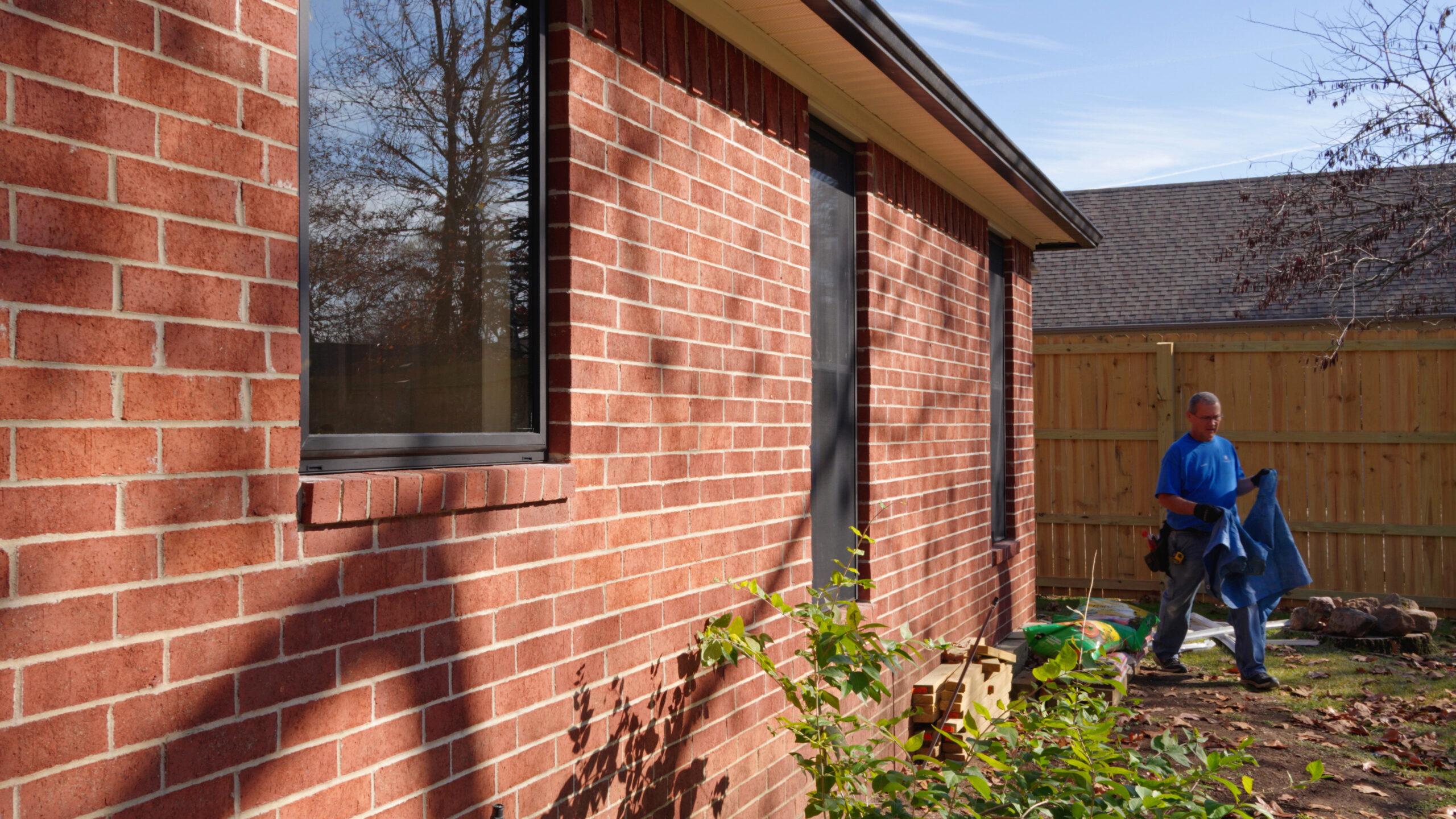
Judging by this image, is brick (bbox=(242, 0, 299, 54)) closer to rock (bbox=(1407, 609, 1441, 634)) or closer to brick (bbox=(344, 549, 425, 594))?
brick (bbox=(344, 549, 425, 594))

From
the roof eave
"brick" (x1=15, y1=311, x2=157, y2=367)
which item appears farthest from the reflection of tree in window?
the roof eave

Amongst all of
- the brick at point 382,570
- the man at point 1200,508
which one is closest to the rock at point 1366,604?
the man at point 1200,508

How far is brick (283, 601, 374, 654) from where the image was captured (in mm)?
2248

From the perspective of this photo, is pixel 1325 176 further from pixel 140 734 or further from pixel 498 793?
pixel 140 734

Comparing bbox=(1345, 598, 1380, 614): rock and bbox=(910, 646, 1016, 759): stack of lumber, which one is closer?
bbox=(910, 646, 1016, 759): stack of lumber

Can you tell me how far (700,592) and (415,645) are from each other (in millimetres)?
1441

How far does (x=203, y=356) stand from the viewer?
2078 millimetres

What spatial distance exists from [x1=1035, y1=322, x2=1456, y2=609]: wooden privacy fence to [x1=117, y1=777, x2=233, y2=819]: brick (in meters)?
10.8

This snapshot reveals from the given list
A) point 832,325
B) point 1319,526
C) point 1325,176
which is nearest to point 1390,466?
point 1319,526

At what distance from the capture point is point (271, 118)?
88.9 inches

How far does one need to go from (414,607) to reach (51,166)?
1.21m

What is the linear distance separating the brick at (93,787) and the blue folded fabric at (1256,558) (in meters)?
7.20

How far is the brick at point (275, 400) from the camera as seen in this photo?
7.17ft

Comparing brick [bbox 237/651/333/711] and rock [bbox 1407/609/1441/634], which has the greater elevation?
brick [bbox 237/651/333/711]
